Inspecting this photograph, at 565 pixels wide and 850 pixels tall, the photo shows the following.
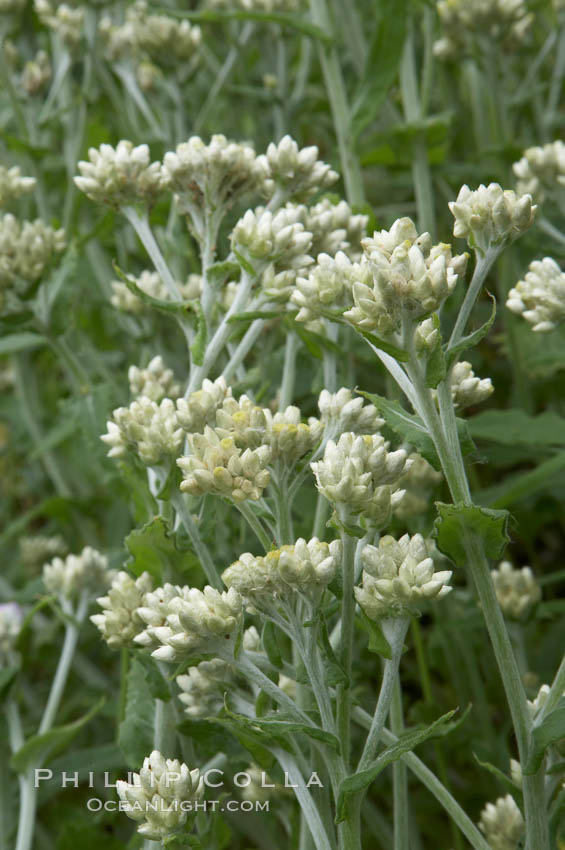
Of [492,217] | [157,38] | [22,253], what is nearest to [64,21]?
[157,38]

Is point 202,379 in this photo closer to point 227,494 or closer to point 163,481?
point 163,481

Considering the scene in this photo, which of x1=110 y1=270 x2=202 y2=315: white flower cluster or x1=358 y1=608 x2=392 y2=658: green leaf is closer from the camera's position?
x1=358 y1=608 x2=392 y2=658: green leaf

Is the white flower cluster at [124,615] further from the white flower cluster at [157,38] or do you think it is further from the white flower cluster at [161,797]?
the white flower cluster at [157,38]

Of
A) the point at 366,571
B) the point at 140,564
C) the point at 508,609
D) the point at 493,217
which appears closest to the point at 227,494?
the point at 366,571

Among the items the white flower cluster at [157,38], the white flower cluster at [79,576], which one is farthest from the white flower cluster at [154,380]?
the white flower cluster at [157,38]

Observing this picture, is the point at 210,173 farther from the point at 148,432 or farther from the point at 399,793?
the point at 399,793

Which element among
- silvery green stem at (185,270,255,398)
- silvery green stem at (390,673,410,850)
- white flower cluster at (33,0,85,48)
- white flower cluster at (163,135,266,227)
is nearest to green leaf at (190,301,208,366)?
silvery green stem at (185,270,255,398)

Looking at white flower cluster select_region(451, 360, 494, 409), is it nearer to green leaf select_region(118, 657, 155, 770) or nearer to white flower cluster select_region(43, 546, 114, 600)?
green leaf select_region(118, 657, 155, 770)

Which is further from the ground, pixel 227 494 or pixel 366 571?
pixel 227 494

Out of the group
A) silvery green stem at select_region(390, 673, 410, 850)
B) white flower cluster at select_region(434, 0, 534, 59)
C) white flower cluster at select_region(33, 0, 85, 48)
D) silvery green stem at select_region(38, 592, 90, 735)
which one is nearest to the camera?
silvery green stem at select_region(390, 673, 410, 850)
